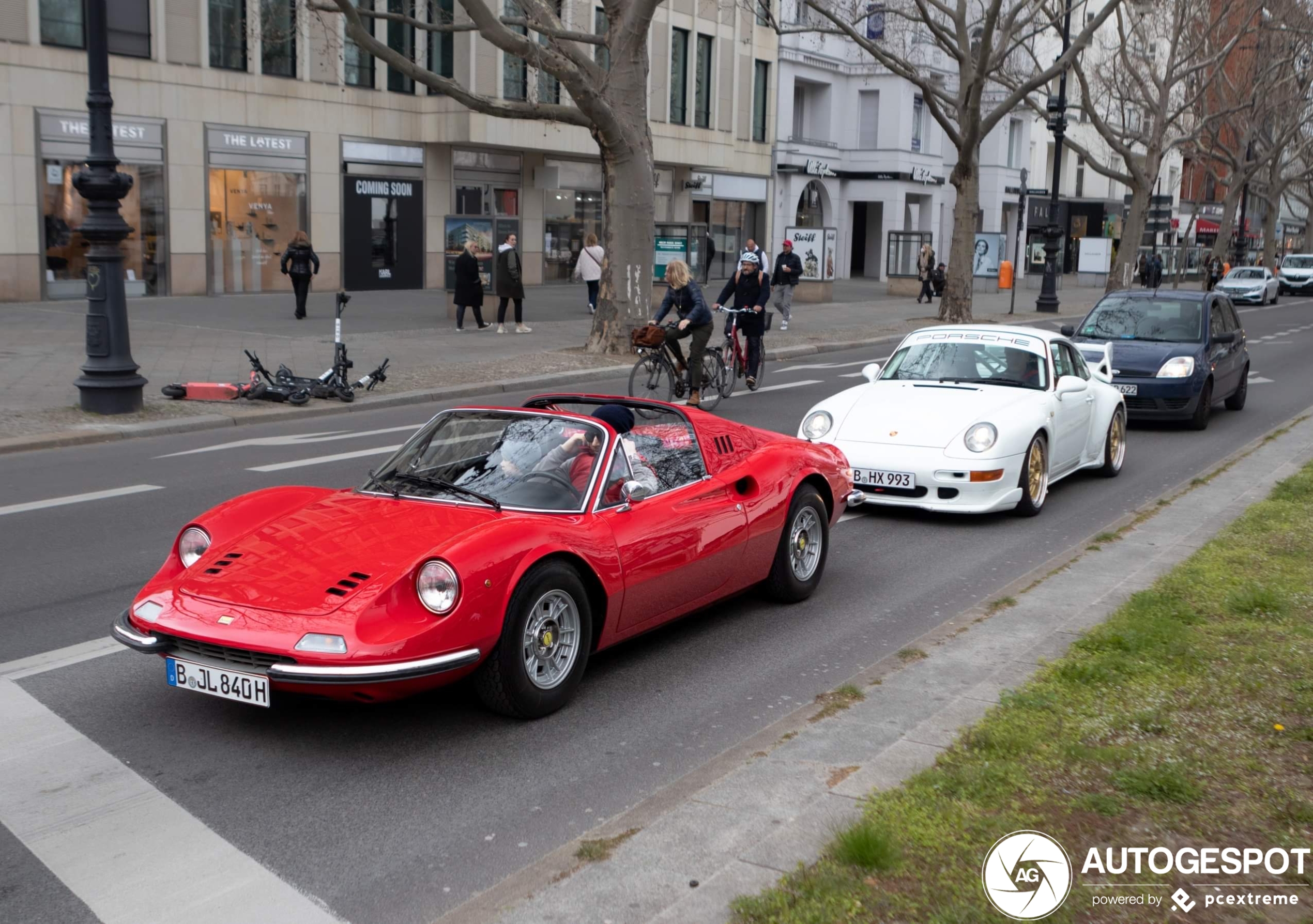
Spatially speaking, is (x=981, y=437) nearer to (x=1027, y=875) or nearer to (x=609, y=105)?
(x=1027, y=875)

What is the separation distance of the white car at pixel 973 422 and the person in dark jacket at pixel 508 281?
13.9 meters

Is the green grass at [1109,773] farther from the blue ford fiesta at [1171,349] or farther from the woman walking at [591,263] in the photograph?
the woman walking at [591,263]

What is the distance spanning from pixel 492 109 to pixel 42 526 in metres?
13.2

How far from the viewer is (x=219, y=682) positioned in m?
5.09

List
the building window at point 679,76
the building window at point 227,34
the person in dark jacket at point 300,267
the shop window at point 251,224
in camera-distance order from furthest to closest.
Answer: the building window at point 679,76 → the shop window at point 251,224 → the building window at point 227,34 → the person in dark jacket at point 300,267

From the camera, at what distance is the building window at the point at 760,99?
48.8 metres

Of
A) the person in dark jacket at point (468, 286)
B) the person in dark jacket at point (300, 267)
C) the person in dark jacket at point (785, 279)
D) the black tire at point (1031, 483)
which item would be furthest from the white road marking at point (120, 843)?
the person in dark jacket at point (785, 279)

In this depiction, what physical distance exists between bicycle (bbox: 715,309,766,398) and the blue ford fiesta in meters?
4.33

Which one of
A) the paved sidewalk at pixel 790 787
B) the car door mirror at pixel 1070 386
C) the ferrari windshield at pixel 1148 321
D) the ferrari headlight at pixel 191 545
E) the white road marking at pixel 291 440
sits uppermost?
the ferrari windshield at pixel 1148 321

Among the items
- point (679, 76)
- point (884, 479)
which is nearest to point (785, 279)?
point (884, 479)

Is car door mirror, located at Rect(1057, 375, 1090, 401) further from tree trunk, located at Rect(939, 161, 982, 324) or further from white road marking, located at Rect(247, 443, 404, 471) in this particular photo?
Result: tree trunk, located at Rect(939, 161, 982, 324)

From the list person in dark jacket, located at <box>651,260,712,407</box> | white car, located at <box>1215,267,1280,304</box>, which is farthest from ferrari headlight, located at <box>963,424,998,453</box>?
white car, located at <box>1215,267,1280,304</box>

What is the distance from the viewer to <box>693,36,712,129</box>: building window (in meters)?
44.9

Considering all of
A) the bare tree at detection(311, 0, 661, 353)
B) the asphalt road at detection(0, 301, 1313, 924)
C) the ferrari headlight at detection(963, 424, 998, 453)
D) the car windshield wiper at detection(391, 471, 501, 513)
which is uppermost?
the bare tree at detection(311, 0, 661, 353)
